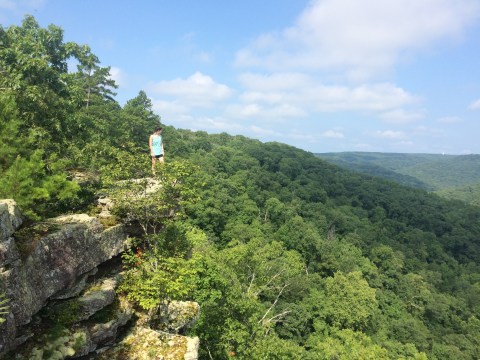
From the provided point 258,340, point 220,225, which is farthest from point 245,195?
point 258,340

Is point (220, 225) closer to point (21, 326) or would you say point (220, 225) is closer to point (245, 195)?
point (245, 195)

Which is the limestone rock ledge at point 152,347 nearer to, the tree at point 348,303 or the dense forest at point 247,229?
the dense forest at point 247,229

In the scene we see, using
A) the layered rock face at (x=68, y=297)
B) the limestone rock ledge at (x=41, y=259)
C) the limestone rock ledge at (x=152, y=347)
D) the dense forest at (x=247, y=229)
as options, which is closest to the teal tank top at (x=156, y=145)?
the dense forest at (x=247, y=229)

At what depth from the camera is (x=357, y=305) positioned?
1815 inches

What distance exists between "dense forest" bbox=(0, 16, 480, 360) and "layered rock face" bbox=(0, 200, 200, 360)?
83 cm

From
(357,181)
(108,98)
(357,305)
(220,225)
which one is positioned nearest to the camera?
(357,305)

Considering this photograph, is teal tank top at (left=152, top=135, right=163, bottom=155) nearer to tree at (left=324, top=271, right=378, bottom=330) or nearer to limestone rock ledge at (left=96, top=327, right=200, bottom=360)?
limestone rock ledge at (left=96, top=327, right=200, bottom=360)

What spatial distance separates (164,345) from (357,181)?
13556 cm

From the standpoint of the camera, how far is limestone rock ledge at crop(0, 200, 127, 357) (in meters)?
8.10

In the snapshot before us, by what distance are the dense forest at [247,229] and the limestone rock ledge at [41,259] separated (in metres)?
0.94

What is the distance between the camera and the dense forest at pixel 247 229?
1246 centimetres

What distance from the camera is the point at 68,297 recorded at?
1046 cm

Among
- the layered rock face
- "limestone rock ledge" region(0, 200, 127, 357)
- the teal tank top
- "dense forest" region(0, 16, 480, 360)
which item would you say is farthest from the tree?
"limestone rock ledge" region(0, 200, 127, 357)

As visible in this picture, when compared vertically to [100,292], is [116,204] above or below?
above
